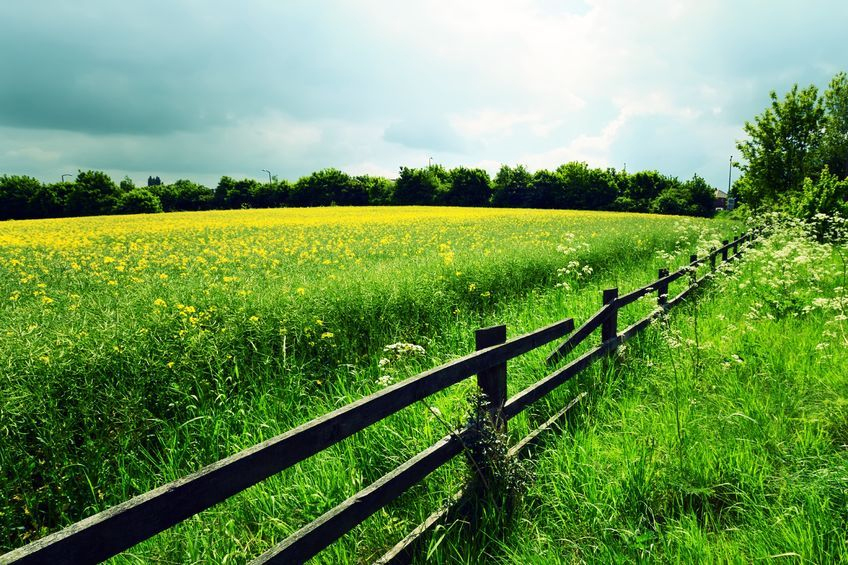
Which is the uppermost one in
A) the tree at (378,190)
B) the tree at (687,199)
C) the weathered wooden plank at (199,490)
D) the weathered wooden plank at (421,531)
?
the tree at (378,190)

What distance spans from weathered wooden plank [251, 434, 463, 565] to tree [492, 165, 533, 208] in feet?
250

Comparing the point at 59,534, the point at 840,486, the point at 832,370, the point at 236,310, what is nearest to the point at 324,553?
the point at 59,534

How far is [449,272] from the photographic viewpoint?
8.65 metres

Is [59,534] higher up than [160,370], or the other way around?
[59,534]

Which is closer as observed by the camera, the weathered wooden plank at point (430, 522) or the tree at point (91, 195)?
the weathered wooden plank at point (430, 522)

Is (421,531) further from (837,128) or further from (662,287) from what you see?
(837,128)

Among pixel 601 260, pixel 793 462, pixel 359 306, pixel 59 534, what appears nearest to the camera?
pixel 59 534

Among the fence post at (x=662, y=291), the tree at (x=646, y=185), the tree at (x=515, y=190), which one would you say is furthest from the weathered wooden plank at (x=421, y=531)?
the tree at (x=646, y=185)

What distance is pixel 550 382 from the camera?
395cm

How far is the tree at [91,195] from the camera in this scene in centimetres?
6147

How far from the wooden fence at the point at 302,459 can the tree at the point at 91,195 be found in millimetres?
73037

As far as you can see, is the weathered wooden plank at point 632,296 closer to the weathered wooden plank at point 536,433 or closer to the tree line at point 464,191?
the weathered wooden plank at point 536,433

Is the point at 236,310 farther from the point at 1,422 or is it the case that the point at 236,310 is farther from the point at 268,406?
the point at 1,422

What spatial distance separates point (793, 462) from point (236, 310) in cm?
556
